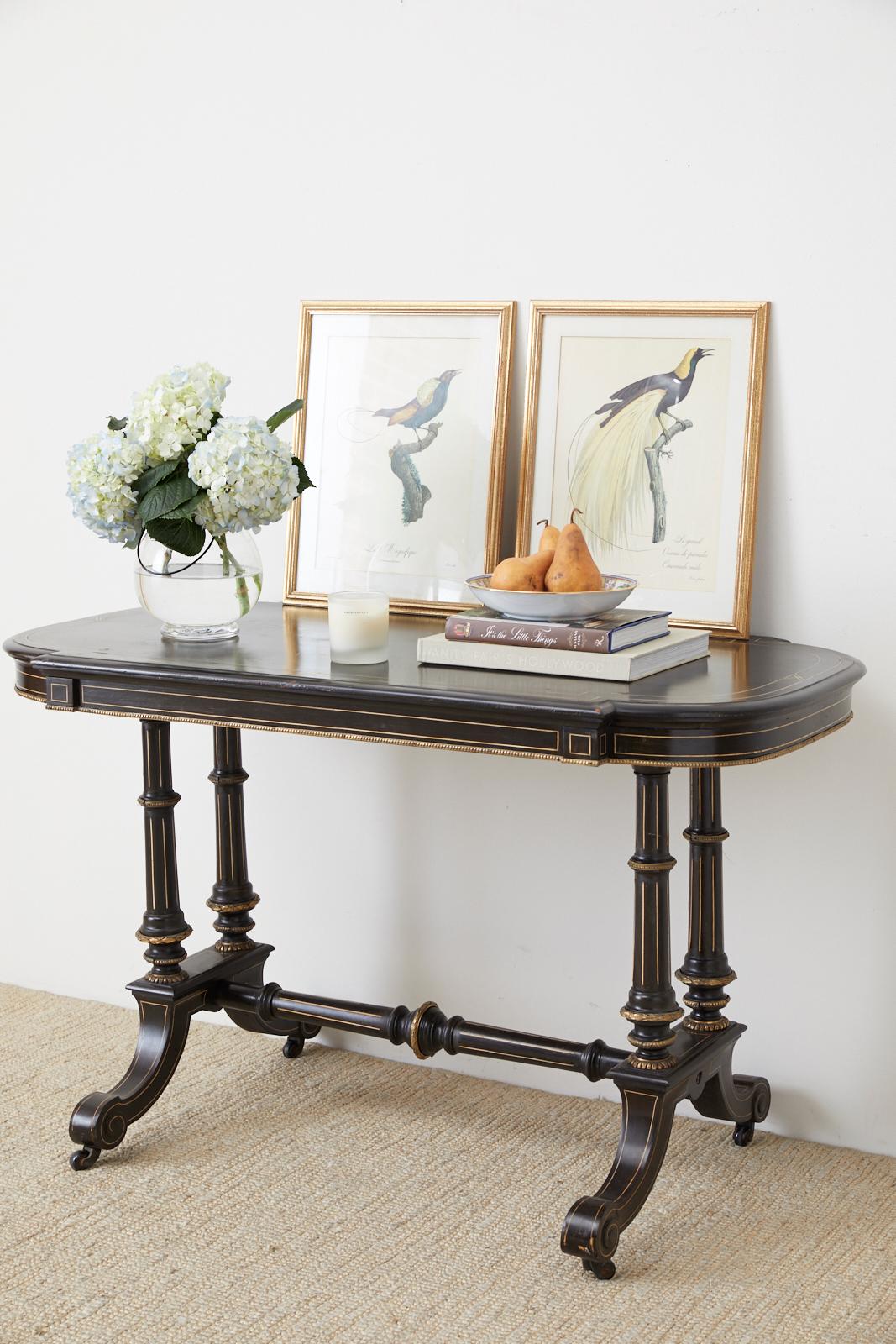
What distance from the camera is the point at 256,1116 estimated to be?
2.63 meters

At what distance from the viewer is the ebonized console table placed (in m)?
1.91

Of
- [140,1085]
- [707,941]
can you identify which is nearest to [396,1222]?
[140,1085]

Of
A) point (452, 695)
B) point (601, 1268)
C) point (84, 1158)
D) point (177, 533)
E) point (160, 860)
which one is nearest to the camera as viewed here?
point (452, 695)

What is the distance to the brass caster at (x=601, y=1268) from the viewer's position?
2.07 m

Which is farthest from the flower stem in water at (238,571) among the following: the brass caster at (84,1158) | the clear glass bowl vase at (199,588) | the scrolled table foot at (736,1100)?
the scrolled table foot at (736,1100)

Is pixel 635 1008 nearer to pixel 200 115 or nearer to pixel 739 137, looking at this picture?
pixel 739 137

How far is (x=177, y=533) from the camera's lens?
229 centimetres

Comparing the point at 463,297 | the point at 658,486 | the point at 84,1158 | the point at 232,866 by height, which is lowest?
the point at 84,1158

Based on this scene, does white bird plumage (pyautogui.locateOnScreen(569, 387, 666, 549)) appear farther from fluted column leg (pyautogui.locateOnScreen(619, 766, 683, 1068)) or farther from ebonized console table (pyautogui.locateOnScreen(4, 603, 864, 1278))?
fluted column leg (pyautogui.locateOnScreen(619, 766, 683, 1068))

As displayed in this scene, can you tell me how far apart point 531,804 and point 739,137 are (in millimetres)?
1212

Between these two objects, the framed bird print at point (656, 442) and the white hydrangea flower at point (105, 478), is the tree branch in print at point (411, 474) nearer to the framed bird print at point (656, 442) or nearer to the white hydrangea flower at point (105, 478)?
the framed bird print at point (656, 442)

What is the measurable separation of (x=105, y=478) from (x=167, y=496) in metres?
0.10

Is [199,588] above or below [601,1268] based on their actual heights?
above

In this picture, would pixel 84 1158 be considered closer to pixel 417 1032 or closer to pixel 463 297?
pixel 417 1032
